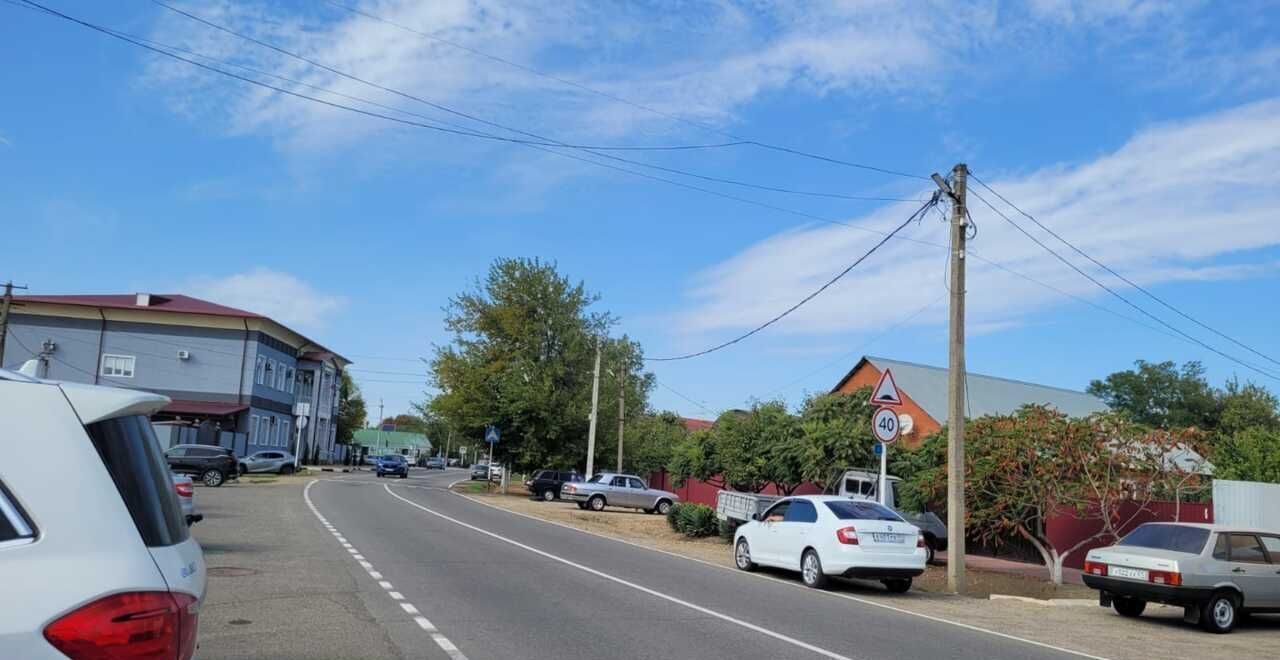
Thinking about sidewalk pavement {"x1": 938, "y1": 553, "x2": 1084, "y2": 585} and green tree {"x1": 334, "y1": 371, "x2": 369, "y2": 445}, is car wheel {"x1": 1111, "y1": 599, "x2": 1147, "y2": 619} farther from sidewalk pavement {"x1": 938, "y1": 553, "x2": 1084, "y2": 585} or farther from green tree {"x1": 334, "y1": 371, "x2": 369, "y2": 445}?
green tree {"x1": 334, "y1": 371, "x2": 369, "y2": 445}

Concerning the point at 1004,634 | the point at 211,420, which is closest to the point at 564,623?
the point at 1004,634

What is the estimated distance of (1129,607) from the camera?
49.6 ft

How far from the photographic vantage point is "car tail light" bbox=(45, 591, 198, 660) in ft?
9.55

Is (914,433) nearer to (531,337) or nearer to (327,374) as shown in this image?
(531,337)

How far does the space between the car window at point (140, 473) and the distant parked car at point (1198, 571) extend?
13.6 m

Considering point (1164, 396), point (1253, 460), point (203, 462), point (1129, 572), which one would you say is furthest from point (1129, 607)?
point (1164, 396)

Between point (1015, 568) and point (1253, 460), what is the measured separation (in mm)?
8059

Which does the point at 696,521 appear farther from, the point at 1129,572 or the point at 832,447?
the point at 1129,572

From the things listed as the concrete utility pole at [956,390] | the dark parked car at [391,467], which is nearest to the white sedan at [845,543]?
the concrete utility pole at [956,390]

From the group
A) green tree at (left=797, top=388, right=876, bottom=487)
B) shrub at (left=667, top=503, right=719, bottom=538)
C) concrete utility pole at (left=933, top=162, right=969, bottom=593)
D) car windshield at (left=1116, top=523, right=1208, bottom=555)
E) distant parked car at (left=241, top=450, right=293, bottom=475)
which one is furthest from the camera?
distant parked car at (left=241, top=450, right=293, bottom=475)

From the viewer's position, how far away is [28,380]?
3.23 metres

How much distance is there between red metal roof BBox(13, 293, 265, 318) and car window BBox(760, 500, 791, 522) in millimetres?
47018

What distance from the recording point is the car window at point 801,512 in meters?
17.0

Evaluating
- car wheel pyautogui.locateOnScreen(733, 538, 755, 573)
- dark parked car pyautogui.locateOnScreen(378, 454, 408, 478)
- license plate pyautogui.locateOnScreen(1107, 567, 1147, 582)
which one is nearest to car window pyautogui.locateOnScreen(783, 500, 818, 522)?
car wheel pyautogui.locateOnScreen(733, 538, 755, 573)
